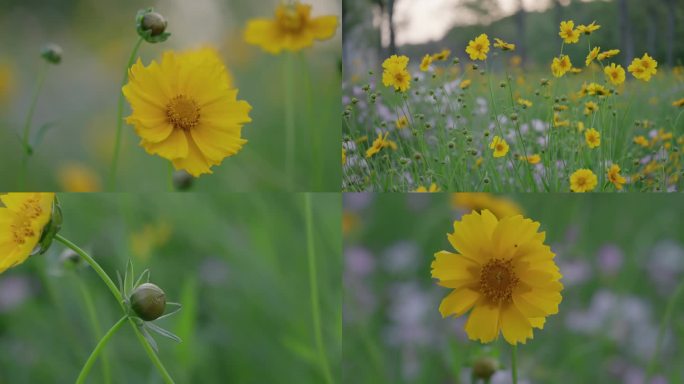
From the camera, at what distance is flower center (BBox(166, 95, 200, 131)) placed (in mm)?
739

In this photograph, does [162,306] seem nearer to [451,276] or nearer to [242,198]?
[451,276]

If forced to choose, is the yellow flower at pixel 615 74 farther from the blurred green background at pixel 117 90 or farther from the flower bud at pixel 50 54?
the flower bud at pixel 50 54

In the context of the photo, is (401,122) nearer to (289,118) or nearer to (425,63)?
(425,63)

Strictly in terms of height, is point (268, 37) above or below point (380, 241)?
above

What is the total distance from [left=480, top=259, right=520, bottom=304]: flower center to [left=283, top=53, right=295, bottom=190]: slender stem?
43cm

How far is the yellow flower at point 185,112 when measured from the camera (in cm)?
72

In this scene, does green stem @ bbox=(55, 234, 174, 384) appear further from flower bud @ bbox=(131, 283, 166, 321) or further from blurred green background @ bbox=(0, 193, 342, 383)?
blurred green background @ bbox=(0, 193, 342, 383)

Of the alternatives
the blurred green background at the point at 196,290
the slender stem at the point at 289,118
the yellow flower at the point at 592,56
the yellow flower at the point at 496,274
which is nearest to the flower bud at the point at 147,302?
the yellow flower at the point at 496,274

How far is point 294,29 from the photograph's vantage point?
886 millimetres

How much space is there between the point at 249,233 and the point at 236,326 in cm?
19

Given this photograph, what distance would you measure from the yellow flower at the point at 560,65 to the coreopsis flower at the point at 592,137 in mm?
74

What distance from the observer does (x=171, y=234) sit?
47.6 inches

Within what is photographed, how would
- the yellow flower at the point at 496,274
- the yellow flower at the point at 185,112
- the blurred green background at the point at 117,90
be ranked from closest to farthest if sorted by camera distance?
the yellow flower at the point at 496,274 → the yellow flower at the point at 185,112 → the blurred green background at the point at 117,90

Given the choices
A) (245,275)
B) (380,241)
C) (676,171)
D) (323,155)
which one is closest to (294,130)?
(323,155)
